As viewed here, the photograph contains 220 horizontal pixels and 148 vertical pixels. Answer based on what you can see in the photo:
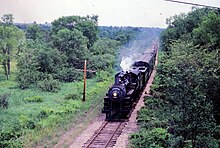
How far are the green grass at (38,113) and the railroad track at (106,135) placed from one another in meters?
2.36

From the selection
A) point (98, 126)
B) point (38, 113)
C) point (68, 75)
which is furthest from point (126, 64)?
point (98, 126)

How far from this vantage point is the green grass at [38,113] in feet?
51.4

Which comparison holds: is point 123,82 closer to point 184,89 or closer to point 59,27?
point 184,89

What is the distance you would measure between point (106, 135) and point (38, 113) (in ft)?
22.9

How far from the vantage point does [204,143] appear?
34.5ft

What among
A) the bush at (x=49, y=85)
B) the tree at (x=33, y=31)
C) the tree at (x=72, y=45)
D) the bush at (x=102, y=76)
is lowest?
the bush at (x=49, y=85)

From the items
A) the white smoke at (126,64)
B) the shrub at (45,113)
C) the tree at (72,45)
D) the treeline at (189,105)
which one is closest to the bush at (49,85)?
the white smoke at (126,64)

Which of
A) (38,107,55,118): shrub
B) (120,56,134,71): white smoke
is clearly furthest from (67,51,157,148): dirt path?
(120,56,134,71): white smoke

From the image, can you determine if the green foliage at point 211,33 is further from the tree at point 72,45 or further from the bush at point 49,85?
the tree at point 72,45

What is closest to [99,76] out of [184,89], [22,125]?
[22,125]

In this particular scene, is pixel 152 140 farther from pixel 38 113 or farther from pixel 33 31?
pixel 33 31

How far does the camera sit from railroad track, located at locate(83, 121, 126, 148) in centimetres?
1416

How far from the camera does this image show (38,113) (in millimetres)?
20859

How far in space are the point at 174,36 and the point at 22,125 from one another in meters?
25.2
